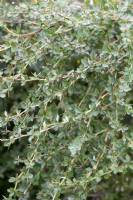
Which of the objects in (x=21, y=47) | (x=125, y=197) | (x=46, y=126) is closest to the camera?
(x=46, y=126)

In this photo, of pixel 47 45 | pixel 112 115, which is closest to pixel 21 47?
pixel 47 45

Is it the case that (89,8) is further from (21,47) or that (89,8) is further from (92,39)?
(21,47)

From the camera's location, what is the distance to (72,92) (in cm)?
189

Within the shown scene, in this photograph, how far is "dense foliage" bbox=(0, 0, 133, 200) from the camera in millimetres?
1770

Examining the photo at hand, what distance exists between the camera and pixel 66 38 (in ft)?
6.04

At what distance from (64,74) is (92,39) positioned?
216 millimetres

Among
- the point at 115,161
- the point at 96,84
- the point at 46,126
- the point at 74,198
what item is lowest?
the point at 74,198

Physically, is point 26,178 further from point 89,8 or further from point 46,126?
point 89,8

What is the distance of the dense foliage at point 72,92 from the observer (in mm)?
1770

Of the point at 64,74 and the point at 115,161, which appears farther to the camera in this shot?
the point at 64,74

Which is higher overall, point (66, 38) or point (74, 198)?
point (66, 38)

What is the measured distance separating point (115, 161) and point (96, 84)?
1.30 ft

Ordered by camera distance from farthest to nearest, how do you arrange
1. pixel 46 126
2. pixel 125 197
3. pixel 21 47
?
pixel 125 197 < pixel 21 47 < pixel 46 126

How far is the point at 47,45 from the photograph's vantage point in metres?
1.85
